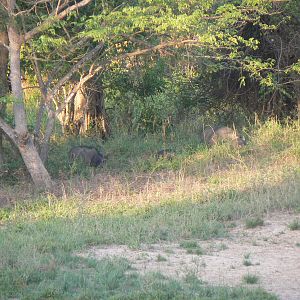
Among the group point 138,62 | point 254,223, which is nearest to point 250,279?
point 254,223

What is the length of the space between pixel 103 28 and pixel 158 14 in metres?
0.97

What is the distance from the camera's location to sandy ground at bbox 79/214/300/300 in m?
6.61

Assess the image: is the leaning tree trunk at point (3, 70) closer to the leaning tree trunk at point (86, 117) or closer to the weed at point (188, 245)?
the leaning tree trunk at point (86, 117)

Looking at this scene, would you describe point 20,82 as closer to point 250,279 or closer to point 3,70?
point 3,70

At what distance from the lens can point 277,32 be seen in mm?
16828

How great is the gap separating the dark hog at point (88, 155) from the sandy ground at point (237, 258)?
5.77 meters

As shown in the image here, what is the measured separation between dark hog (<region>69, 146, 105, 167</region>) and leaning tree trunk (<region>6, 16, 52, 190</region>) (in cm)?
215

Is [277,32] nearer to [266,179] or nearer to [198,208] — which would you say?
[266,179]

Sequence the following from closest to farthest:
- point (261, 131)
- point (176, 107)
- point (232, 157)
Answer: point (232, 157)
point (261, 131)
point (176, 107)

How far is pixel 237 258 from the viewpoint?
7.57 meters

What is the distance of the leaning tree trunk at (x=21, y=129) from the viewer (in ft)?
38.2

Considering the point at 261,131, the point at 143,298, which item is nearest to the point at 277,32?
the point at 261,131

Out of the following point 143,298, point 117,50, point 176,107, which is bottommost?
point 143,298

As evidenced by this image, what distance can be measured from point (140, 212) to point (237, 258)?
2.54m
